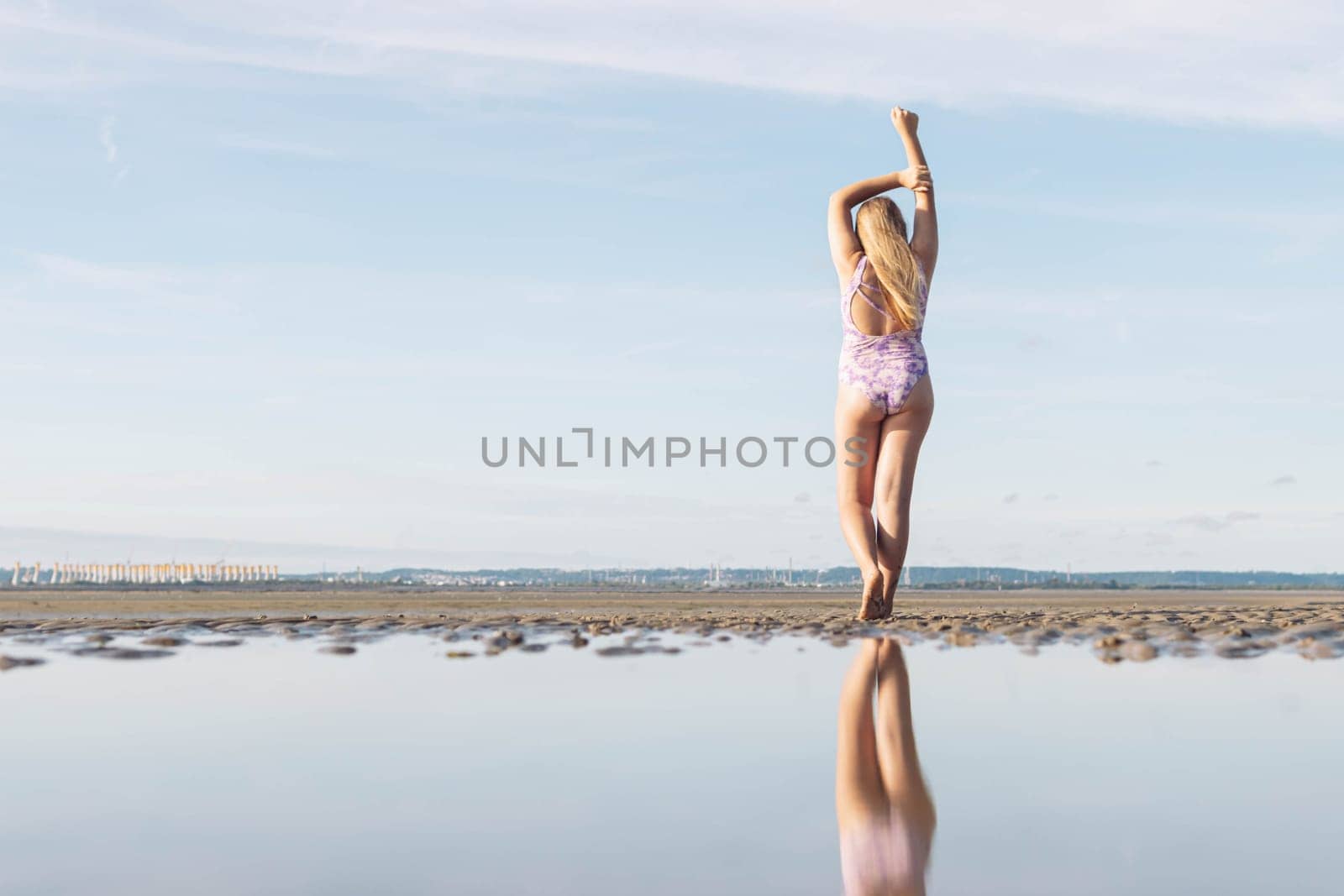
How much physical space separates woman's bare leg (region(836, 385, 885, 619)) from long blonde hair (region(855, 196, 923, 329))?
35.5 inches

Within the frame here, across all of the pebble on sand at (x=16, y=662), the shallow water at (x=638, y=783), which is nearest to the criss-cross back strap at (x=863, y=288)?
the shallow water at (x=638, y=783)

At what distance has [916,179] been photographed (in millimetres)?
11438

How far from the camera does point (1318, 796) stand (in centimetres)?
332

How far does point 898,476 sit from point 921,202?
285cm

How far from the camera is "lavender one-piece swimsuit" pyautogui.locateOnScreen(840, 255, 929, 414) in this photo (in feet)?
35.6

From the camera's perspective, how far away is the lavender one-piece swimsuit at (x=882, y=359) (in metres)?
10.8

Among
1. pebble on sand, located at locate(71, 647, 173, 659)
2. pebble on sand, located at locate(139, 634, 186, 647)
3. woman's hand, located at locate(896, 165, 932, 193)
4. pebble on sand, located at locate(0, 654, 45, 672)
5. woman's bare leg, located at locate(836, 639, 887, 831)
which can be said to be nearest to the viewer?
woman's bare leg, located at locate(836, 639, 887, 831)

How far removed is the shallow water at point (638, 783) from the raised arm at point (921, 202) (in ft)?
19.2

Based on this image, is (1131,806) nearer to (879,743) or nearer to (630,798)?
(879,743)

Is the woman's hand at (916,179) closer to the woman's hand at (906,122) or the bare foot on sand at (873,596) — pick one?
the woman's hand at (906,122)

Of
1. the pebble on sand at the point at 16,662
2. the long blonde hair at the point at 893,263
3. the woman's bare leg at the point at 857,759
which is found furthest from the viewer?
the long blonde hair at the point at 893,263

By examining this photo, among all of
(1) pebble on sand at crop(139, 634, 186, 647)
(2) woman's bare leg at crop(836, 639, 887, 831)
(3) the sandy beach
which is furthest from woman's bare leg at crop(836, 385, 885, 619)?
(1) pebble on sand at crop(139, 634, 186, 647)

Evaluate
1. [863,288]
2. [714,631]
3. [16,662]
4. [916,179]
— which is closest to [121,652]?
[16,662]

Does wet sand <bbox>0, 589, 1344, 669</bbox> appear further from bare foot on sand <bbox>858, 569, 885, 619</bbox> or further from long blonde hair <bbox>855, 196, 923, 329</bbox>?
long blonde hair <bbox>855, 196, 923, 329</bbox>
